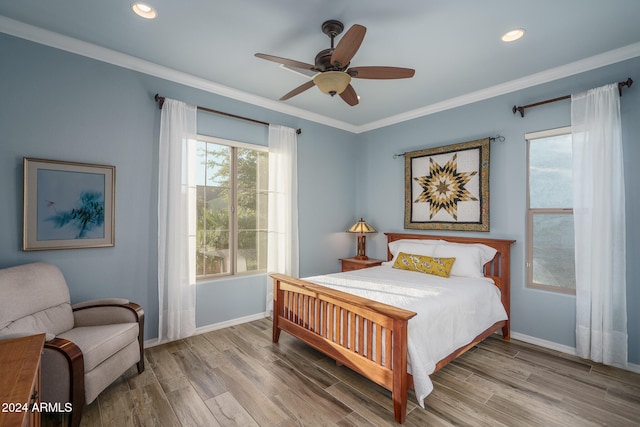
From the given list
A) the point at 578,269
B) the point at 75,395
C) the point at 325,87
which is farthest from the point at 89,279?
the point at 578,269

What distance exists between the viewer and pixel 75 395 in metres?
1.81

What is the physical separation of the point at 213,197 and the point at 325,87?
1.99 m

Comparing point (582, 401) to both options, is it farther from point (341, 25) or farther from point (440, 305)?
point (341, 25)

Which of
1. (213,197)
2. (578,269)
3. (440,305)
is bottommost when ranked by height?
(440,305)

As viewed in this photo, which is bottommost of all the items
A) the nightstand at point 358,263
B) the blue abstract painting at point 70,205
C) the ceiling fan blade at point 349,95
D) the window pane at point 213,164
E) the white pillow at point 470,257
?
the nightstand at point 358,263

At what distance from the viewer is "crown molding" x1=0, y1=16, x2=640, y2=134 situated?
2.48 metres

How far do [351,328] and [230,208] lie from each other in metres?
2.11

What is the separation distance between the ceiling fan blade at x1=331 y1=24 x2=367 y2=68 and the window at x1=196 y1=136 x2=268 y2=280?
1.95m

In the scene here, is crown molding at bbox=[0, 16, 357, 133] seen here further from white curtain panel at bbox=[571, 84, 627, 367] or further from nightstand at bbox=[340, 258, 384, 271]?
white curtain panel at bbox=[571, 84, 627, 367]

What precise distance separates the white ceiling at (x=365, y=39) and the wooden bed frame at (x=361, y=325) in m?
1.88

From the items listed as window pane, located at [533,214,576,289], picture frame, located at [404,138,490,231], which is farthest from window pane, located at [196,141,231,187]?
window pane, located at [533,214,576,289]

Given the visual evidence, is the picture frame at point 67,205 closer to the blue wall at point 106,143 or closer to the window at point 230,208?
the blue wall at point 106,143

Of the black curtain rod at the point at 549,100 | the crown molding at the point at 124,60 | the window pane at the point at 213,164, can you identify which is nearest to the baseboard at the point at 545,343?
the black curtain rod at the point at 549,100

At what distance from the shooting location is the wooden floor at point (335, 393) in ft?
6.53
